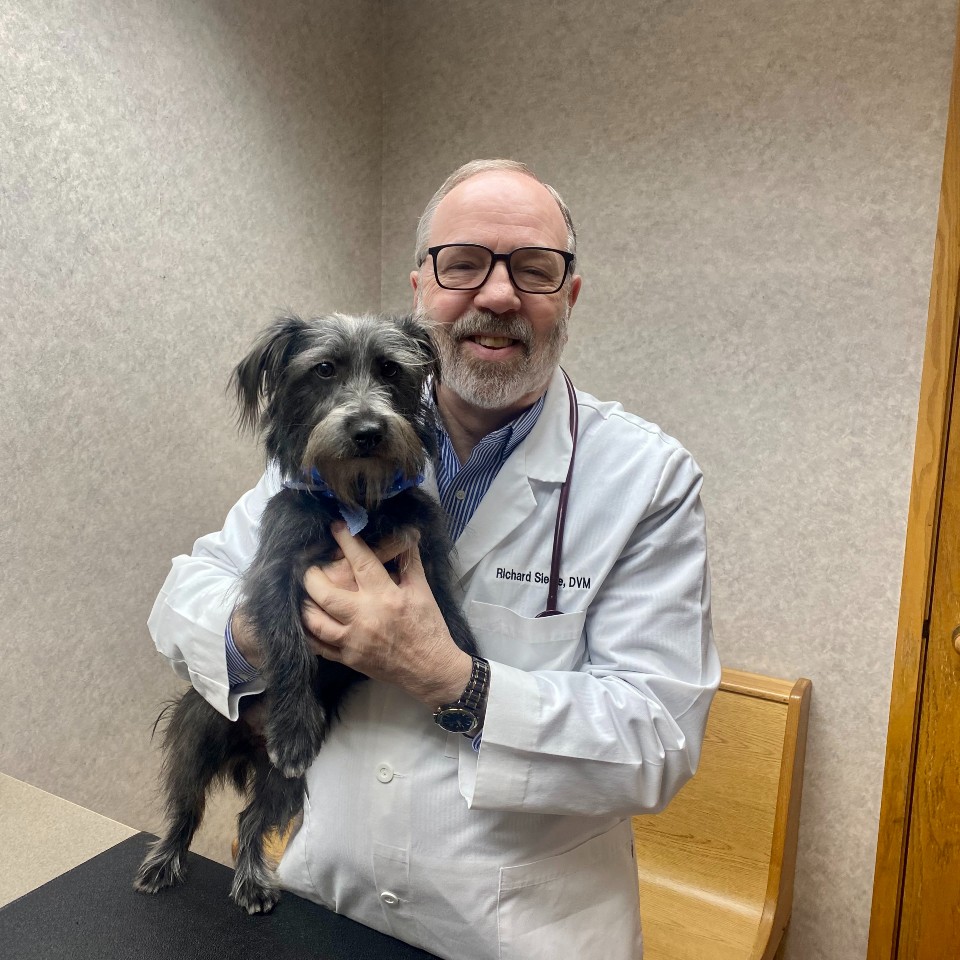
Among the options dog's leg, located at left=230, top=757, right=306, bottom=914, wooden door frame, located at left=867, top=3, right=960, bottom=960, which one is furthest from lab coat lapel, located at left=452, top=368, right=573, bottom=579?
wooden door frame, located at left=867, top=3, right=960, bottom=960

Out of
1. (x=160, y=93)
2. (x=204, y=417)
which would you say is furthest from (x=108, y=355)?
(x=160, y=93)

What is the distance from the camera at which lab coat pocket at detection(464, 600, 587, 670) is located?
4.19 feet

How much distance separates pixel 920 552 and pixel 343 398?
174 cm

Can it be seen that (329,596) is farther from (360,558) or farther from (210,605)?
(210,605)

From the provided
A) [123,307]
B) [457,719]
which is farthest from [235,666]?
[123,307]

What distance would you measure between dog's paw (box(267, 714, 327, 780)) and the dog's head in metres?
0.38

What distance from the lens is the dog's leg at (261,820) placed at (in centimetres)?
118

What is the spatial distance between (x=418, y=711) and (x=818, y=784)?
1.65 meters

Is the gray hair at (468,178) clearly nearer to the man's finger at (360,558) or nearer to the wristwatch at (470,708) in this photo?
the man's finger at (360,558)

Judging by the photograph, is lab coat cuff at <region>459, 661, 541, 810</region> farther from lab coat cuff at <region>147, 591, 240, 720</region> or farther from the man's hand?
lab coat cuff at <region>147, 591, 240, 720</region>

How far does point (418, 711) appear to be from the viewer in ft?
4.12

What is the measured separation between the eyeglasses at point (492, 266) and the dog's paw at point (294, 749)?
0.83 meters

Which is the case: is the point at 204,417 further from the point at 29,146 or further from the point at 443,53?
the point at 443,53

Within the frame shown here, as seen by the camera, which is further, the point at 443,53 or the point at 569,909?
the point at 443,53
